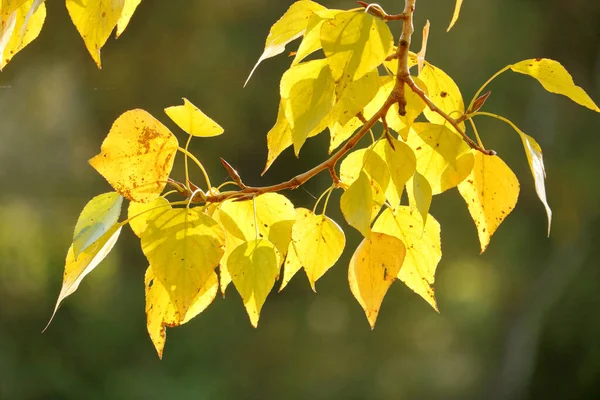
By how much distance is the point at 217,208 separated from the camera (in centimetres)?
31

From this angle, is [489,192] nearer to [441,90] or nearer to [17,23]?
[441,90]

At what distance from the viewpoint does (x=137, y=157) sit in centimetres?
29

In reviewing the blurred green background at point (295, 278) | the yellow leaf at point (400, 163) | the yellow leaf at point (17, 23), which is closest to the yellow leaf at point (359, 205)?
the yellow leaf at point (400, 163)

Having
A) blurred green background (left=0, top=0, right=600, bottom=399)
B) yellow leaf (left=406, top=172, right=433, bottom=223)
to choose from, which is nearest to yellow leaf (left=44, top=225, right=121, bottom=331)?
yellow leaf (left=406, top=172, right=433, bottom=223)

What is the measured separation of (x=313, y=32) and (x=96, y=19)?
0.08 m

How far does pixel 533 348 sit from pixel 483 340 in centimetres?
14

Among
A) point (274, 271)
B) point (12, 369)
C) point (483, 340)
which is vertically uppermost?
point (274, 271)

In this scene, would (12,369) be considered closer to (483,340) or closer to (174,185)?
(483,340)

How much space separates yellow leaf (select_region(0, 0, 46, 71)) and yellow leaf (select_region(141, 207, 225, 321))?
82 millimetres

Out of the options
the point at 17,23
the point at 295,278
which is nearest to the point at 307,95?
the point at 17,23

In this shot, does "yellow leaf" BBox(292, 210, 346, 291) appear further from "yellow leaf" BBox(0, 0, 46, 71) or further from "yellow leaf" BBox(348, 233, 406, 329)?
"yellow leaf" BBox(0, 0, 46, 71)

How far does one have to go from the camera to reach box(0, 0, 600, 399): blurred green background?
1.88m

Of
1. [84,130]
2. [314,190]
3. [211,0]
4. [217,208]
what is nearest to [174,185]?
[217,208]

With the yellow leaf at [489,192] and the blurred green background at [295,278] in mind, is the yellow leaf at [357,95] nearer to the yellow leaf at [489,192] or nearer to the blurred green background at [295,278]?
the yellow leaf at [489,192]
